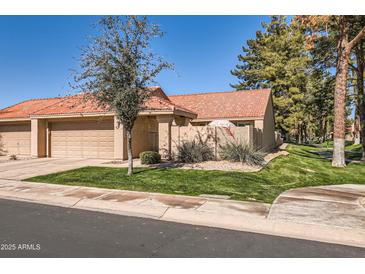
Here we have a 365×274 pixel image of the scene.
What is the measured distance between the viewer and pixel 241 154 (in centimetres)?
1453

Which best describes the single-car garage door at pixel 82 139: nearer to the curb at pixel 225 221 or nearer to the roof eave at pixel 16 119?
the roof eave at pixel 16 119

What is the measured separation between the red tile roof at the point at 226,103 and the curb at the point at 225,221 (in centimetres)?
1564

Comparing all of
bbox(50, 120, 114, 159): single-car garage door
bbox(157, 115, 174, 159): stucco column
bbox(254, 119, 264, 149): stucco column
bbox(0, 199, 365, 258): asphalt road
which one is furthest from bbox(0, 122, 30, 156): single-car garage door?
bbox(254, 119, 264, 149): stucco column

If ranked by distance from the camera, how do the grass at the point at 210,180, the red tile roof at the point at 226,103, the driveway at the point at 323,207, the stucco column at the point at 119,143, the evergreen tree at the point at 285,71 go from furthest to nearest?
the evergreen tree at the point at 285,71 → the red tile roof at the point at 226,103 → the stucco column at the point at 119,143 → the grass at the point at 210,180 → the driveway at the point at 323,207

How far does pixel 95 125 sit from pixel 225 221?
14.2 metres

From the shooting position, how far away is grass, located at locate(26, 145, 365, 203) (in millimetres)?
9156

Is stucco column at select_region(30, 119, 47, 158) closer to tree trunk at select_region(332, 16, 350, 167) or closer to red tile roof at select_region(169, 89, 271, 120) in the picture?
red tile roof at select_region(169, 89, 271, 120)

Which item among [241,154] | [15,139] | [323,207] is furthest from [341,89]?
[15,139]

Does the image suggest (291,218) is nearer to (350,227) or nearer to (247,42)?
(350,227)

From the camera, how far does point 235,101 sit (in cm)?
2456

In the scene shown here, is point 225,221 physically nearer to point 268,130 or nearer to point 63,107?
point 63,107

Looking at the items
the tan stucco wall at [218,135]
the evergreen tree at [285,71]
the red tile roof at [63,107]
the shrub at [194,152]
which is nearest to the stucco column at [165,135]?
the red tile roof at [63,107]

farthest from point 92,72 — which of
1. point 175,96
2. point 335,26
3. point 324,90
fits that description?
Result: point 324,90

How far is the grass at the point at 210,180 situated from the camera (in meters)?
9.16
